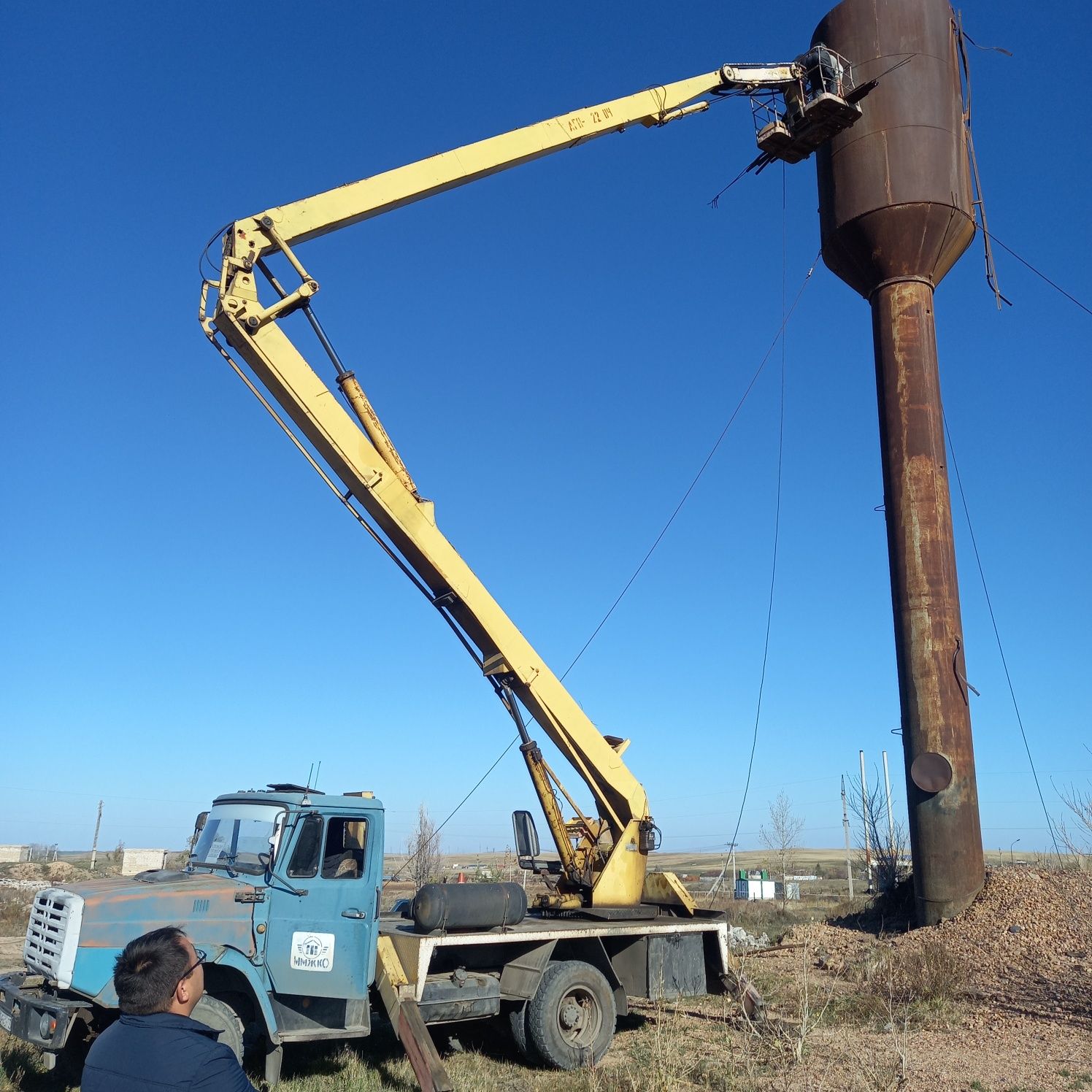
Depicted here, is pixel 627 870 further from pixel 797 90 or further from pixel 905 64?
pixel 905 64

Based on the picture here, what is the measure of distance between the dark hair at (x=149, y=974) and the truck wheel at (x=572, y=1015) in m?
7.66

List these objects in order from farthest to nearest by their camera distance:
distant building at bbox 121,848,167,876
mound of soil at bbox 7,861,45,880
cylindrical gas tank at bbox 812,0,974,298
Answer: mound of soil at bbox 7,861,45,880 < distant building at bbox 121,848,167,876 < cylindrical gas tank at bbox 812,0,974,298

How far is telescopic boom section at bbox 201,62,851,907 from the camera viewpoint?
10852 millimetres

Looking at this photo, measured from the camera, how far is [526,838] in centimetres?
A: 1209

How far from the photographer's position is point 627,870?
12.0 m

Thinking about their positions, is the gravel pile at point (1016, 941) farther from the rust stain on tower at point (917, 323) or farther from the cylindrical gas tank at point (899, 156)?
the cylindrical gas tank at point (899, 156)

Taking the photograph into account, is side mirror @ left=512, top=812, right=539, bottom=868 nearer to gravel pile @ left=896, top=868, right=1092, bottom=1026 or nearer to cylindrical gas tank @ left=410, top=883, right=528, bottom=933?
cylindrical gas tank @ left=410, top=883, right=528, bottom=933

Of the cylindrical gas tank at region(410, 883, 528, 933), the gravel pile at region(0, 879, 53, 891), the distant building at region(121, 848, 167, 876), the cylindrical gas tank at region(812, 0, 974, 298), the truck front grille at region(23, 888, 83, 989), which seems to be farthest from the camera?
the gravel pile at region(0, 879, 53, 891)

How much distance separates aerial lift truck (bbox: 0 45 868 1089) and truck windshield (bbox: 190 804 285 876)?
0.02 metres

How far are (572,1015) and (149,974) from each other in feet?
26.9

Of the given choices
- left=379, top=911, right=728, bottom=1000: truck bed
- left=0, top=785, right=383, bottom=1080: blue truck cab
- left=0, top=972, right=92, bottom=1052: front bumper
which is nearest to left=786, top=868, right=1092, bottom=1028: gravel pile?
left=379, top=911, right=728, bottom=1000: truck bed

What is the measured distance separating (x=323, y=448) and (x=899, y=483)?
12.0m

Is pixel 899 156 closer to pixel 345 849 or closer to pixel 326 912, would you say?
pixel 345 849

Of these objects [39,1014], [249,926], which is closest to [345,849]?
[249,926]
